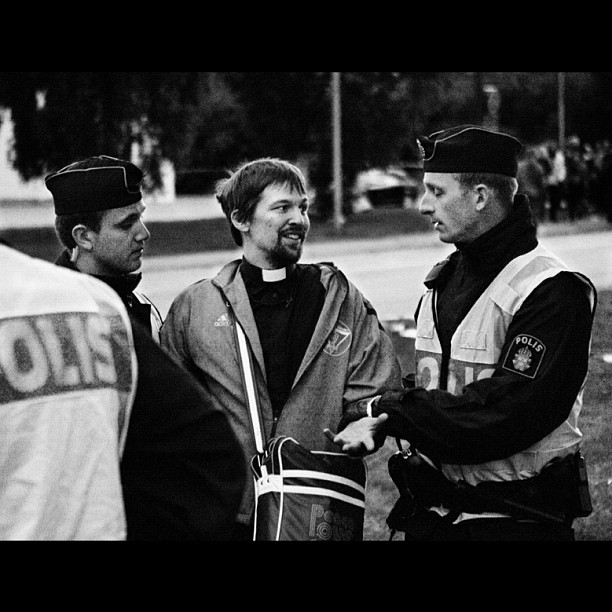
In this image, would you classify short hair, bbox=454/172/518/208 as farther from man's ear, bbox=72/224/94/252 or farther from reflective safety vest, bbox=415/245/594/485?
man's ear, bbox=72/224/94/252

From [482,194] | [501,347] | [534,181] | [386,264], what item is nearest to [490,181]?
[482,194]

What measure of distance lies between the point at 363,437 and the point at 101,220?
1.05m

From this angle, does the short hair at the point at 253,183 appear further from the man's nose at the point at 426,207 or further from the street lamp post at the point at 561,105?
the street lamp post at the point at 561,105

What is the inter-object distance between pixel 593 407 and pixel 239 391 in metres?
2.94

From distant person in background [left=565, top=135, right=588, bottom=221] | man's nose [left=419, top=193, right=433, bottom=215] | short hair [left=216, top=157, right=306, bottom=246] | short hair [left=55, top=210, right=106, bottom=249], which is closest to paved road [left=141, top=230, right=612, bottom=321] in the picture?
distant person in background [left=565, top=135, right=588, bottom=221]

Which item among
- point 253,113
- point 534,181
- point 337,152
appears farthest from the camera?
point 253,113

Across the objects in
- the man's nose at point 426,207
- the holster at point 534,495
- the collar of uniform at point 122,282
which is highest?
the man's nose at point 426,207

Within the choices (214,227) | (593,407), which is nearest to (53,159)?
(214,227)

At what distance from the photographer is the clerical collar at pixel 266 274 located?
10.7 feet

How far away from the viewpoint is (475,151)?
9.57ft

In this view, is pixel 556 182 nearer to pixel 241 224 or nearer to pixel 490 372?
pixel 241 224

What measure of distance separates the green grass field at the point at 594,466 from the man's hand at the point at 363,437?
205 cm

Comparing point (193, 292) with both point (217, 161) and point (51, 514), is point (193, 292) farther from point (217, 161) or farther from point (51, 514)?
point (217, 161)

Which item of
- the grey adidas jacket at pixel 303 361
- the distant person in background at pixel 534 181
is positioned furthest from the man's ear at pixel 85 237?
the distant person in background at pixel 534 181
